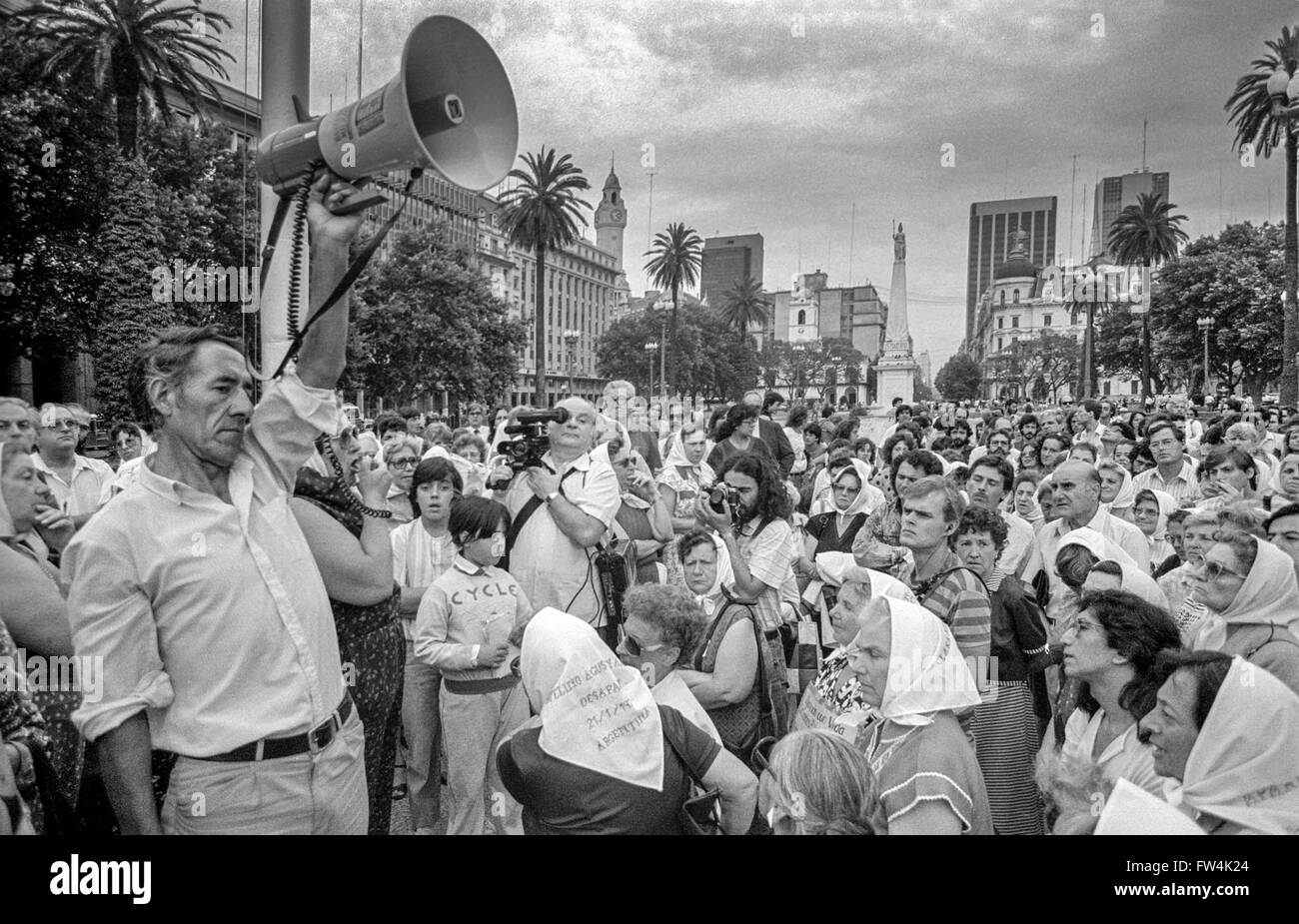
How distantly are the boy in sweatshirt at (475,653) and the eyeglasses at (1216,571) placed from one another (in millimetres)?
2644

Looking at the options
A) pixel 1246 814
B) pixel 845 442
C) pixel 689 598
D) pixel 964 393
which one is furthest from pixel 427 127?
pixel 964 393

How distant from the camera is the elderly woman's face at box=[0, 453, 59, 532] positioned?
284 centimetres

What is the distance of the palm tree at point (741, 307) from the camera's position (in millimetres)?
59969

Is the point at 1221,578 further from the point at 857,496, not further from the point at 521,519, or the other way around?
the point at 857,496

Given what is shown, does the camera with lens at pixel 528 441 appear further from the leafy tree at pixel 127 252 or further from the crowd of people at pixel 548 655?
the leafy tree at pixel 127 252

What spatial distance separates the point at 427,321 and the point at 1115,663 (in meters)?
33.1

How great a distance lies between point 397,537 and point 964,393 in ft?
342

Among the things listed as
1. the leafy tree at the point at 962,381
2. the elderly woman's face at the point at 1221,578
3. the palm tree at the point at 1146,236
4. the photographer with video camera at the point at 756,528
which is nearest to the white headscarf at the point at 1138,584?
the elderly woman's face at the point at 1221,578

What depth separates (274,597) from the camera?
6.80ft

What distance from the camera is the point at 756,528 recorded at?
15.0 feet

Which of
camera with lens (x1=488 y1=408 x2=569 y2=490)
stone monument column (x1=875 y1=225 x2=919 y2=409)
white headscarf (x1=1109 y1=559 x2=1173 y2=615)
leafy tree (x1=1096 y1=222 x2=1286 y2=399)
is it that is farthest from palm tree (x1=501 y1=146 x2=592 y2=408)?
leafy tree (x1=1096 y1=222 x2=1286 y2=399)

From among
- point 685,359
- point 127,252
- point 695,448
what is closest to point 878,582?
point 695,448

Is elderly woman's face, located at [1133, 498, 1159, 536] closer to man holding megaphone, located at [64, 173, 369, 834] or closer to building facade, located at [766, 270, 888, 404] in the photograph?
man holding megaphone, located at [64, 173, 369, 834]
